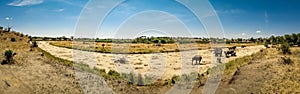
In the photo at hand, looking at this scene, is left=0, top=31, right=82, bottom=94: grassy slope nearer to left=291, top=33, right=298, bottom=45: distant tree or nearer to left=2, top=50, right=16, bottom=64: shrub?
left=2, top=50, right=16, bottom=64: shrub

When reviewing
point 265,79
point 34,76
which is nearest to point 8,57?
point 34,76

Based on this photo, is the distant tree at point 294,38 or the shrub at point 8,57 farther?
the distant tree at point 294,38

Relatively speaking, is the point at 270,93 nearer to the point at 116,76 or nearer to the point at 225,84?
the point at 225,84

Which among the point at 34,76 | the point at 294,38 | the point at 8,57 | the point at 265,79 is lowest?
the point at 265,79

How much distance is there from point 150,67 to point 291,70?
17616 millimetres

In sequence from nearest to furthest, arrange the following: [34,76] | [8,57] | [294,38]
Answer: [34,76] → [8,57] → [294,38]

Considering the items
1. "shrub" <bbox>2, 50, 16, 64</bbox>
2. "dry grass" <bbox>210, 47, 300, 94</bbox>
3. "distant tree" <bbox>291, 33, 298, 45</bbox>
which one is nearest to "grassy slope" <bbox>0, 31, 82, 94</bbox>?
"shrub" <bbox>2, 50, 16, 64</bbox>

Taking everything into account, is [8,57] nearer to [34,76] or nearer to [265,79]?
[34,76]

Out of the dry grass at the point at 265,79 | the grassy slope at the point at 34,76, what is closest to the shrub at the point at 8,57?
the grassy slope at the point at 34,76

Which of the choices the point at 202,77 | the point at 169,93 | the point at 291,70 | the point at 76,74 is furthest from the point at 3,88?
the point at 291,70

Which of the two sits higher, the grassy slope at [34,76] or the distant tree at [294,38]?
the distant tree at [294,38]

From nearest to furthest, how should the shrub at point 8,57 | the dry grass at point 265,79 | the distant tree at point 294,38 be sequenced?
the dry grass at point 265,79
the shrub at point 8,57
the distant tree at point 294,38

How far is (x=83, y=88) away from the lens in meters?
22.0

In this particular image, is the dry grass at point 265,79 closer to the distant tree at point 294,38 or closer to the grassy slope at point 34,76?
the grassy slope at point 34,76
